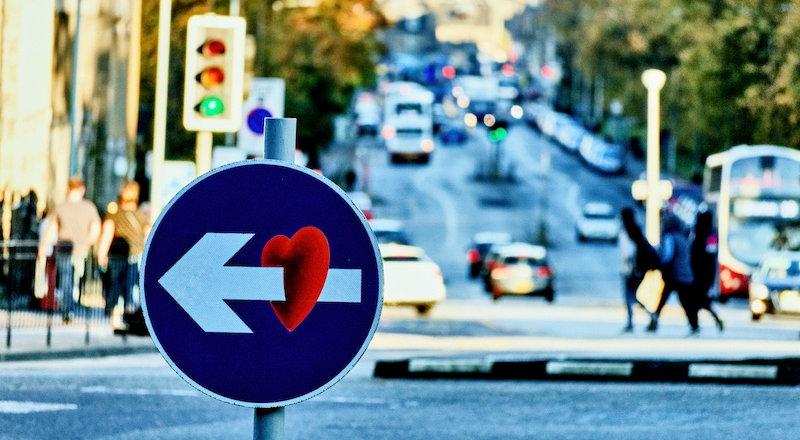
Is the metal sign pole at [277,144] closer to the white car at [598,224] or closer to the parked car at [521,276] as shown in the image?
the parked car at [521,276]

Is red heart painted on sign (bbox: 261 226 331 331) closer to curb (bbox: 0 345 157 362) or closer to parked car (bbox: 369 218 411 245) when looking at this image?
curb (bbox: 0 345 157 362)

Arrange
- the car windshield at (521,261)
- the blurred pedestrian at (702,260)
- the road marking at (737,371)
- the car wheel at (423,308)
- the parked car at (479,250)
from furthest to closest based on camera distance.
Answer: the parked car at (479,250), the car windshield at (521,261), the car wheel at (423,308), the blurred pedestrian at (702,260), the road marking at (737,371)

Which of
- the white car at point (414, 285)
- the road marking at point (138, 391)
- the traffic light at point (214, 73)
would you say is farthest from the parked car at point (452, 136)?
the road marking at point (138, 391)

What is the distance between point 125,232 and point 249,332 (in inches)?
687

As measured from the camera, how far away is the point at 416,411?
12281mm

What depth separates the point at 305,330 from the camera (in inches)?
188

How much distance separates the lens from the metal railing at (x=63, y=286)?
811 inches

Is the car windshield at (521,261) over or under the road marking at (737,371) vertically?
under

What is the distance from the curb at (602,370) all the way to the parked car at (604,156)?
89.1 metres

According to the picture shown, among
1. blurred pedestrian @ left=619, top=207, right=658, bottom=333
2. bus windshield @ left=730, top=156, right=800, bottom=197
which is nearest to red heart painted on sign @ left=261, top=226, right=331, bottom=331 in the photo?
blurred pedestrian @ left=619, top=207, right=658, bottom=333

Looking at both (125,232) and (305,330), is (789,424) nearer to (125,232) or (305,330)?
(305,330)

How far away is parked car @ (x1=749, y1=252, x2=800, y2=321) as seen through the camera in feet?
119

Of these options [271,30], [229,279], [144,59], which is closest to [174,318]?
[229,279]

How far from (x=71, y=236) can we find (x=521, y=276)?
76.2 feet
